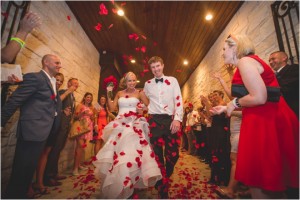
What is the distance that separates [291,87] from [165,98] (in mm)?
1457

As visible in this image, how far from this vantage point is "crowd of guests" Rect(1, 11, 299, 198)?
1.17 m

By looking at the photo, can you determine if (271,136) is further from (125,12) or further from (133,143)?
(125,12)

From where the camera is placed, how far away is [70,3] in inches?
151

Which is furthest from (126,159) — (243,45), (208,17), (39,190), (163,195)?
(208,17)

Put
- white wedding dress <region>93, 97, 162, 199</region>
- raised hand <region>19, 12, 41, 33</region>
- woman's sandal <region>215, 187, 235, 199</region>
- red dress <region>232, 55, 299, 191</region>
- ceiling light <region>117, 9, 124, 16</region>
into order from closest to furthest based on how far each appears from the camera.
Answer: red dress <region>232, 55, 299, 191</region>
raised hand <region>19, 12, 41, 33</region>
white wedding dress <region>93, 97, 162, 199</region>
woman's sandal <region>215, 187, 235, 199</region>
ceiling light <region>117, 9, 124, 16</region>

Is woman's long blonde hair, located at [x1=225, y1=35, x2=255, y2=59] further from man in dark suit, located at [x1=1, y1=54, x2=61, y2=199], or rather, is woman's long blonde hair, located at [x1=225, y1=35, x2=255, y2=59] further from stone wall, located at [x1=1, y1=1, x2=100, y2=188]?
stone wall, located at [x1=1, y1=1, x2=100, y2=188]

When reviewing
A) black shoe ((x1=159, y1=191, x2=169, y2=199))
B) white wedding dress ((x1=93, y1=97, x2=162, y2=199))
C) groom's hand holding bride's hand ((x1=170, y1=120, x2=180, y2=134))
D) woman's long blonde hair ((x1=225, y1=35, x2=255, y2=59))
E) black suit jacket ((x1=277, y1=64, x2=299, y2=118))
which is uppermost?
woman's long blonde hair ((x1=225, y1=35, x2=255, y2=59))

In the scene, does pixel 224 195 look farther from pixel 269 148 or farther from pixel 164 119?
pixel 269 148

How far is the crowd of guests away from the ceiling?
193 centimetres

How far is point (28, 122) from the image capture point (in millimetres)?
1954

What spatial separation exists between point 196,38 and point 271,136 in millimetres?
4603

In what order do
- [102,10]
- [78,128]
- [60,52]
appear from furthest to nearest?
[102,10]
[60,52]
[78,128]

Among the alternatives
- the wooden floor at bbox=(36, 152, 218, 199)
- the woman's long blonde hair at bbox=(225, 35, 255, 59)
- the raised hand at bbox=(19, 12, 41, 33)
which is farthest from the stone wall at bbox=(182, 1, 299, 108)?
the raised hand at bbox=(19, 12, 41, 33)

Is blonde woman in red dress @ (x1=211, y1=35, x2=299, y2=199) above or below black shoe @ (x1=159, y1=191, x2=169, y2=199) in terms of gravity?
above
